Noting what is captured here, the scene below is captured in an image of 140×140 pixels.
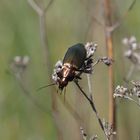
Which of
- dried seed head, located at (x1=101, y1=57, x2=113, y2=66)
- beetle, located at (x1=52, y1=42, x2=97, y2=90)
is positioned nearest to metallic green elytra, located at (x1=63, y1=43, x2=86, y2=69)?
beetle, located at (x1=52, y1=42, x2=97, y2=90)

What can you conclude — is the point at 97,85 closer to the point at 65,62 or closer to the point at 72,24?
the point at 72,24

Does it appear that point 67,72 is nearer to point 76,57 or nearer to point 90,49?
point 76,57

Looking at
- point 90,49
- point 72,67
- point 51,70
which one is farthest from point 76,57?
point 51,70

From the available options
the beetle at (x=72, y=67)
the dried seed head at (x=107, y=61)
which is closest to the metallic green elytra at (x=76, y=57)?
the beetle at (x=72, y=67)

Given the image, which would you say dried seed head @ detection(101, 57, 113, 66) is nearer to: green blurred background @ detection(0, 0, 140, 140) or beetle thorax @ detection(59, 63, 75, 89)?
beetle thorax @ detection(59, 63, 75, 89)

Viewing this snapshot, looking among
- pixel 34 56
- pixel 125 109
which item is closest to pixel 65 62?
pixel 125 109

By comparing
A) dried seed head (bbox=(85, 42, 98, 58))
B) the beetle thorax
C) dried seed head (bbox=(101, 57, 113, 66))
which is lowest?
the beetle thorax

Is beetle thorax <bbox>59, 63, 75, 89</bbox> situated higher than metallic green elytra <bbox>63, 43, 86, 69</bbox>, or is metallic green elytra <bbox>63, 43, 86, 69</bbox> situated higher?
metallic green elytra <bbox>63, 43, 86, 69</bbox>

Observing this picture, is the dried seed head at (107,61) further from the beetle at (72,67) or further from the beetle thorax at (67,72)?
the beetle thorax at (67,72)
